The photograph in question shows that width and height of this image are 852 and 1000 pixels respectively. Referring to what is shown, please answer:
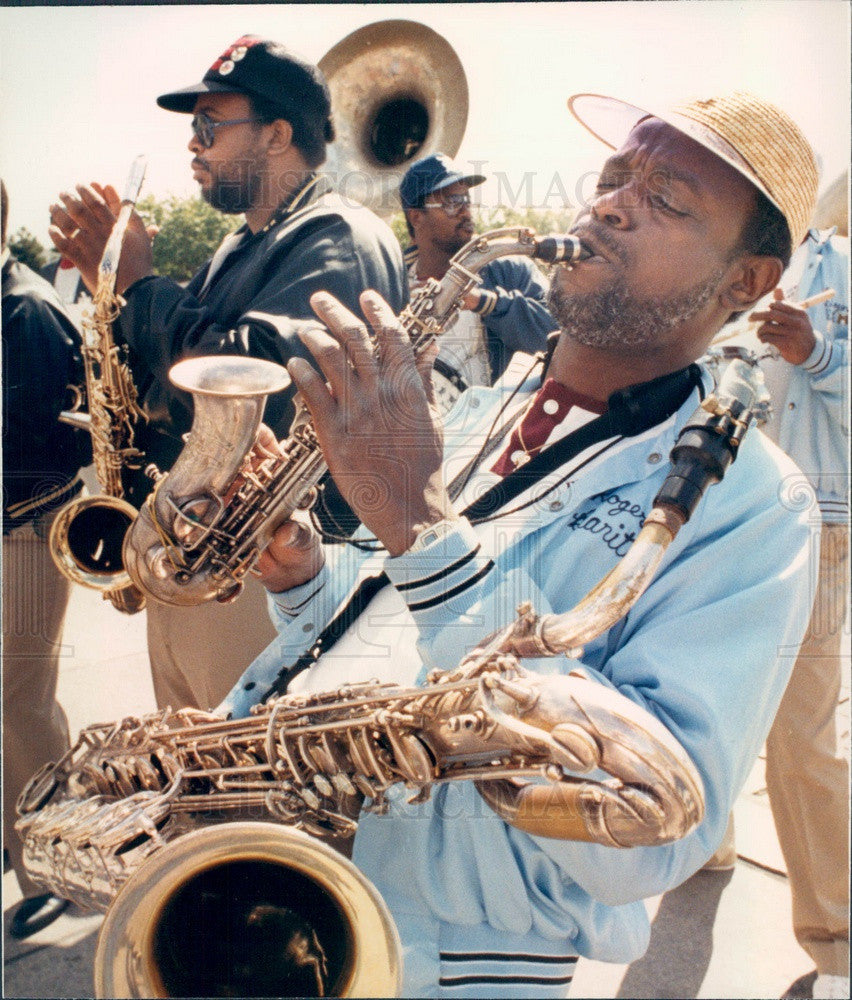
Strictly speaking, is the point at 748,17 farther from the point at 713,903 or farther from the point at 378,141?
the point at 713,903

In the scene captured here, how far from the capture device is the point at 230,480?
8.50 ft

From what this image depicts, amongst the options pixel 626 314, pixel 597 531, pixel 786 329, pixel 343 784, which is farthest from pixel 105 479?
pixel 786 329

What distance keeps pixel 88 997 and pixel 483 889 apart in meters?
1.43

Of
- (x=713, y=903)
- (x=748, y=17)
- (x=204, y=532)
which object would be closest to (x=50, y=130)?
(x=204, y=532)

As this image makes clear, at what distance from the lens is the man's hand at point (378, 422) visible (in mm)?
2254

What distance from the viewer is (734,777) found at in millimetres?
2133

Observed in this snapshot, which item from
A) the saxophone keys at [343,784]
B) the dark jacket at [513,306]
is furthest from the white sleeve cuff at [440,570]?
the dark jacket at [513,306]

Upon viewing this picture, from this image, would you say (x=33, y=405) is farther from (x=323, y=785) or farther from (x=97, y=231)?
(x=323, y=785)

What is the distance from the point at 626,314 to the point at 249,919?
1.78m

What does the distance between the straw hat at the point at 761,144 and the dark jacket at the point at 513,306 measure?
53 centimetres

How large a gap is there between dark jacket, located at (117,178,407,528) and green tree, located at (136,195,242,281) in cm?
4

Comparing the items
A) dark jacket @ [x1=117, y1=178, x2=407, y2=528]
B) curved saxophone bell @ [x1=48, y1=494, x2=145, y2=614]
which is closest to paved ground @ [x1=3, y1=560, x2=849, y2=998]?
curved saxophone bell @ [x1=48, y1=494, x2=145, y2=614]

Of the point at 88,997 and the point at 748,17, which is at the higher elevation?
the point at 748,17

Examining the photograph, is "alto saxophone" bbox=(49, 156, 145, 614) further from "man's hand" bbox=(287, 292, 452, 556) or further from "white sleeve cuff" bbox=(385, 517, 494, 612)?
"white sleeve cuff" bbox=(385, 517, 494, 612)
